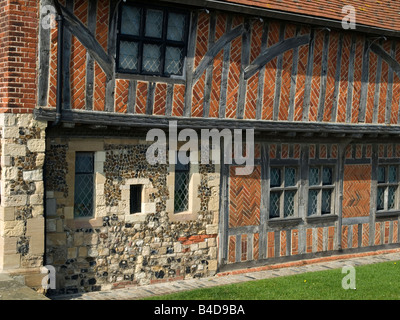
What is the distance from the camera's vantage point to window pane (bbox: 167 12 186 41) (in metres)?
10.6

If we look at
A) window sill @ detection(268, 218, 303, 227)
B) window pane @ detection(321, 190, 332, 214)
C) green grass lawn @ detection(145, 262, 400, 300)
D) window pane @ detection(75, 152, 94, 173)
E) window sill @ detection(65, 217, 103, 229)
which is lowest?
green grass lawn @ detection(145, 262, 400, 300)

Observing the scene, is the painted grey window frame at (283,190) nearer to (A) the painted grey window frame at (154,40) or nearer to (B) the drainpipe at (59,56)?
(A) the painted grey window frame at (154,40)

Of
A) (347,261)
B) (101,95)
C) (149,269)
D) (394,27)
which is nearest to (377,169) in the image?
(347,261)

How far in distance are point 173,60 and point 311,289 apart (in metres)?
4.52

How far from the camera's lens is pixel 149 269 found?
10820mm

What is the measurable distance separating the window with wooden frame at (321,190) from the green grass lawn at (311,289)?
1.84 metres

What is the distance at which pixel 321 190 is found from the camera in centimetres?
1331

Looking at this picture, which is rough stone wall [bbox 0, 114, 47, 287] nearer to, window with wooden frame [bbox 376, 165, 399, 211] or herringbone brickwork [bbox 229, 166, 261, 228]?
herringbone brickwork [bbox 229, 166, 261, 228]

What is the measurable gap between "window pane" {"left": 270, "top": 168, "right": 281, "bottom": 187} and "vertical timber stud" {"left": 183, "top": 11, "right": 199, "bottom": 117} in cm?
258

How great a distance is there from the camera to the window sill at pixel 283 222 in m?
12.5

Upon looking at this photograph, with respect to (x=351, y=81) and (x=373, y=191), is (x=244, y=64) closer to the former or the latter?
(x=351, y=81)

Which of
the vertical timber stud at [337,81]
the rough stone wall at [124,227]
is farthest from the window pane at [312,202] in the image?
the rough stone wall at [124,227]

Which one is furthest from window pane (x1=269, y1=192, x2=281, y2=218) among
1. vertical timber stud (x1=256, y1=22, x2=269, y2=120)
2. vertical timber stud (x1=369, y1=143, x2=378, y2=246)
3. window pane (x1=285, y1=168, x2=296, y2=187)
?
vertical timber stud (x1=369, y1=143, x2=378, y2=246)

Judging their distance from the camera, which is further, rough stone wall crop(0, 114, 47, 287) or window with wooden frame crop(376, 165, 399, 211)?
window with wooden frame crop(376, 165, 399, 211)
